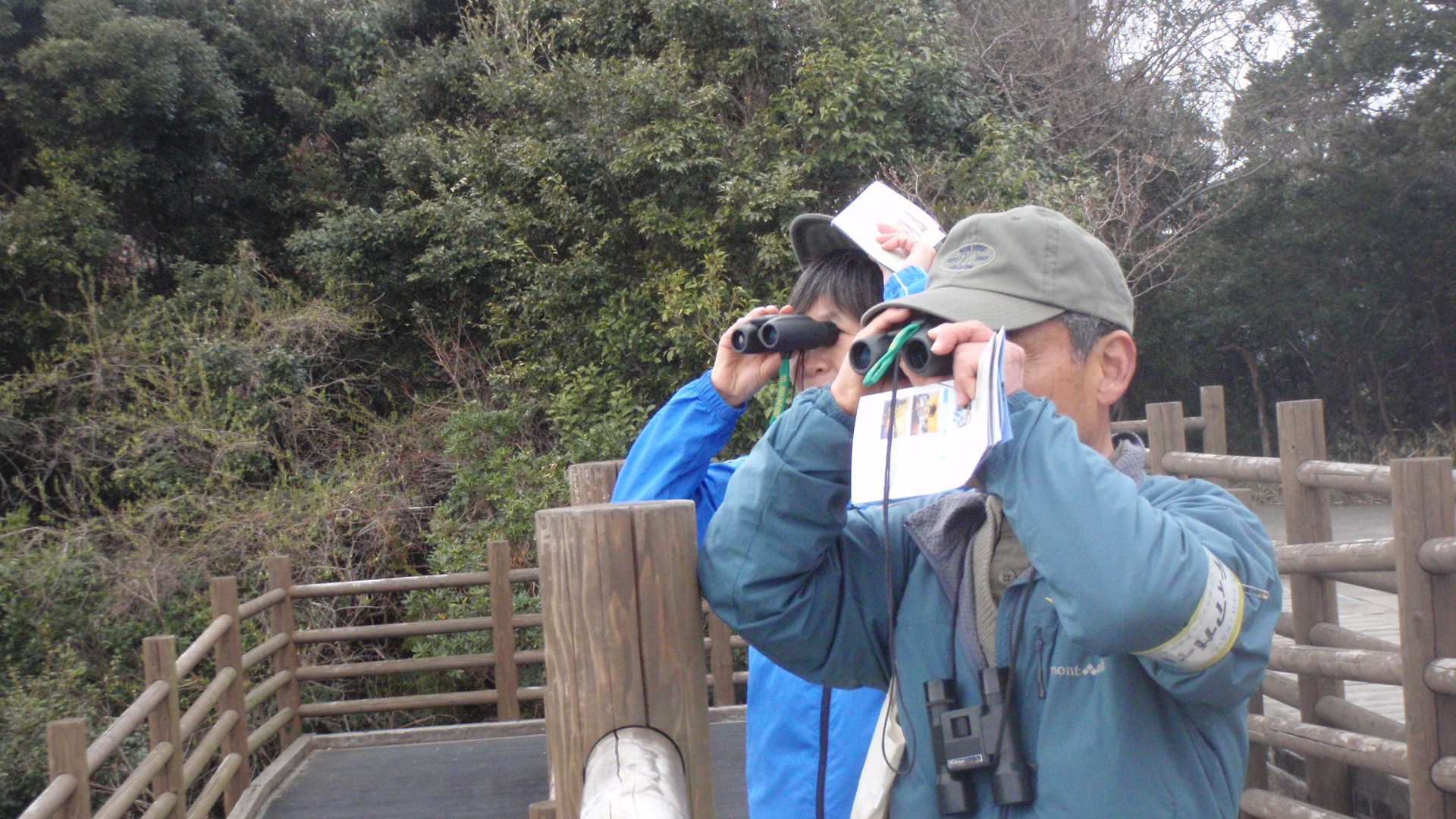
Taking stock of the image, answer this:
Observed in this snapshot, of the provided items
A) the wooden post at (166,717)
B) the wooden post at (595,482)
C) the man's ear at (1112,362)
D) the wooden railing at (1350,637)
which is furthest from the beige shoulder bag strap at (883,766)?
the wooden post at (166,717)

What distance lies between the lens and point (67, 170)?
10.3 metres

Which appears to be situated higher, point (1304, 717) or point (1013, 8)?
point (1013, 8)

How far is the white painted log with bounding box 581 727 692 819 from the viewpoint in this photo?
979 mm

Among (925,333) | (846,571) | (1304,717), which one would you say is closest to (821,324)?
(846,571)

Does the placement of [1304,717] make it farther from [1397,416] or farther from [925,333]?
[1397,416]

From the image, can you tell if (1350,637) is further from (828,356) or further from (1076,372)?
(1076,372)

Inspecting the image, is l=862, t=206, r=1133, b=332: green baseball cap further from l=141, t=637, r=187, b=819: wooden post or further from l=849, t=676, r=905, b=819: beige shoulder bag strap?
l=141, t=637, r=187, b=819: wooden post

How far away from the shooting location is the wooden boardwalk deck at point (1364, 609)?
15.3ft

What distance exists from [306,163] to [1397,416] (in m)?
14.2

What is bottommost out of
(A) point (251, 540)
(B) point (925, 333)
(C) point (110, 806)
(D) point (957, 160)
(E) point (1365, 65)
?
(C) point (110, 806)

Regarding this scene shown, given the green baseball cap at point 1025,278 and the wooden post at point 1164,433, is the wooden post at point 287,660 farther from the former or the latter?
the green baseball cap at point 1025,278

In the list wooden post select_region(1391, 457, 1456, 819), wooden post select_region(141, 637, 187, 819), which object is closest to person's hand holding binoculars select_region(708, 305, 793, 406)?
wooden post select_region(1391, 457, 1456, 819)

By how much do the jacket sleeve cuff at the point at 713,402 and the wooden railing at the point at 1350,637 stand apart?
1888mm

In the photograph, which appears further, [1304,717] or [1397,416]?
[1397,416]
